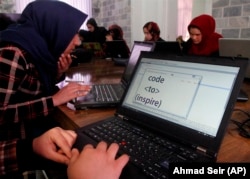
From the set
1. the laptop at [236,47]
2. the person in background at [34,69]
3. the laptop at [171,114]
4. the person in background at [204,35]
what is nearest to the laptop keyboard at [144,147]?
the laptop at [171,114]

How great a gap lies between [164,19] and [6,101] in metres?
3.13

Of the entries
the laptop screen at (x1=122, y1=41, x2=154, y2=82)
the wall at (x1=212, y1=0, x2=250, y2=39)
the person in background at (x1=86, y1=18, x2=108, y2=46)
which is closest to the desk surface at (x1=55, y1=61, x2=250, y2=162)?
the laptop screen at (x1=122, y1=41, x2=154, y2=82)

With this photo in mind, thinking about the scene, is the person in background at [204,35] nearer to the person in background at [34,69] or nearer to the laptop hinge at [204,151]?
the person in background at [34,69]

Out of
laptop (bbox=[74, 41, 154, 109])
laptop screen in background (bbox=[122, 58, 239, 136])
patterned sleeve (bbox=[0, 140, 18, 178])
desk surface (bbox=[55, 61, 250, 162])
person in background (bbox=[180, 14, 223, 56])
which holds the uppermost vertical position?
person in background (bbox=[180, 14, 223, 56])

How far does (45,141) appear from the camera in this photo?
0.58 metres

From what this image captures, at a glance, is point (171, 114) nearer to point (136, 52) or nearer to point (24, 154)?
point (24, 154)

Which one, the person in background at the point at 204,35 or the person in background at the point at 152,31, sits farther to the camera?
the person in background at the point at 152,31

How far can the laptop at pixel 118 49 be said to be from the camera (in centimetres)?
223

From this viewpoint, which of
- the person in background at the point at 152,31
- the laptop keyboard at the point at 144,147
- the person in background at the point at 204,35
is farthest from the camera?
the person in background at the point at 152,31

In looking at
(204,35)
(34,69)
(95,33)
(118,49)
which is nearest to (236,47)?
(34,69)

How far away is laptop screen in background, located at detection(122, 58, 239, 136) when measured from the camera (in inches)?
19.1

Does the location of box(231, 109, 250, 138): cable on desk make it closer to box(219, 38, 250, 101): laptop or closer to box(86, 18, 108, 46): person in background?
box(219, 38, 250, 101): laptop

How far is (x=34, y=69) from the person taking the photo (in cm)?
92

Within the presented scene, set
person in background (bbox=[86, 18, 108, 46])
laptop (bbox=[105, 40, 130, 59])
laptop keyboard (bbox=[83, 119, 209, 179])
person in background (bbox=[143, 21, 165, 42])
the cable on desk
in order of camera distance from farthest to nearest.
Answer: person in background (bbox=[86, 18, 108, 46]) → person in background (bbox=[143, 21, 165, 42]) → laptop (bbox=[105, 40, 130, 59]) → the cable on desk → laptop keyboard (bbox=[83, 119, 209, 179])
